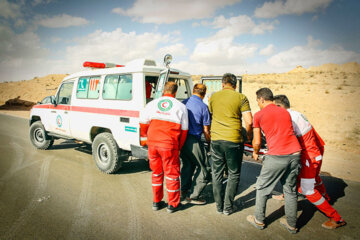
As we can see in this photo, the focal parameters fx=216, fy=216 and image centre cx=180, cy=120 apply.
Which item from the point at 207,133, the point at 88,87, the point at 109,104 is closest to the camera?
the point at 207,133

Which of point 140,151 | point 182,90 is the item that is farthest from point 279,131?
point 182,90

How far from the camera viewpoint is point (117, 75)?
4.70 metres

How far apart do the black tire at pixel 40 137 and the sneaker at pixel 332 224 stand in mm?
7314

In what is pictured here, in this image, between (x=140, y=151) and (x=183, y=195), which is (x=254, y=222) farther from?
(x=140, y=151)

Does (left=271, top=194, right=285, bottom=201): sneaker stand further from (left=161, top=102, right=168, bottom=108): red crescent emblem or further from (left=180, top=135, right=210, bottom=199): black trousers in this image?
(left=161, top=102, right=168, bottom=108): red crescent emblem

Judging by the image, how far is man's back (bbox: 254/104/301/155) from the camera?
2.82 metres

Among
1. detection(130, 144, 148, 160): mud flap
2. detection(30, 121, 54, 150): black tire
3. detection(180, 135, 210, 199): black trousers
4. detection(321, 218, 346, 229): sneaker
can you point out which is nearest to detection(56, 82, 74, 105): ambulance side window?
detection(30, 121, 54, 150): black tire

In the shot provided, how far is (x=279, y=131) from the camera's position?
9.36 feet

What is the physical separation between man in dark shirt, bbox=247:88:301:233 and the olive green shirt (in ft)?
0.91

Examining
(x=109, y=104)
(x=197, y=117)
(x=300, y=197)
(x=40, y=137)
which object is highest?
(x=109, y=104)

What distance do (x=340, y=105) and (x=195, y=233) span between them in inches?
700

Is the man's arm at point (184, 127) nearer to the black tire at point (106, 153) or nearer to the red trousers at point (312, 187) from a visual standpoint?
the red trousers at point (312, 187)

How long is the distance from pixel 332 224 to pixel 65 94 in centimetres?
655

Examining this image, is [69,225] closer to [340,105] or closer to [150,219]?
[150,219]
